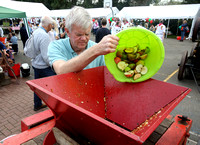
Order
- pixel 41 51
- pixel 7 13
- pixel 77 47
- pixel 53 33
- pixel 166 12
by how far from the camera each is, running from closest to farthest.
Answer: pixel 77 47
pixel 41 51
pixel 53 33
pixel 7 13
pixel 166 12

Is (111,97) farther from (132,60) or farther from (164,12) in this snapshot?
(164,12)

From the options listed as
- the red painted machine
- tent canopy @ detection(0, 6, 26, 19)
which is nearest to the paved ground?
the red painted machine

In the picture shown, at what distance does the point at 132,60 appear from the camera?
1.57m

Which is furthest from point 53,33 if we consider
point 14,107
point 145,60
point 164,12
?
point 164,12

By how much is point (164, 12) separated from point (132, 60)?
16178mm

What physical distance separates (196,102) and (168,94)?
2.70 m

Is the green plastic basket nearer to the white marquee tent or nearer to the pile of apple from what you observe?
the pile of apple

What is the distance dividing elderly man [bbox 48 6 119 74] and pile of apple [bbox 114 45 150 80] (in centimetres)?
28

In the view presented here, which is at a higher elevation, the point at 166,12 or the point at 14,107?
the point at 166,12

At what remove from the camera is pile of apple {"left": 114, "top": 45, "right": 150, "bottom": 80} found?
4.88 feet

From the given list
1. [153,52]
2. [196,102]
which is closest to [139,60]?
[153,52]

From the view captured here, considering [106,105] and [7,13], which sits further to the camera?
[7,13]

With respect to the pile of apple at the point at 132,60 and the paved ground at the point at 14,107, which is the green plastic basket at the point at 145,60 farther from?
the paved ground at the point at 14,107

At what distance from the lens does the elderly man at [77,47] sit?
44.2 inches
